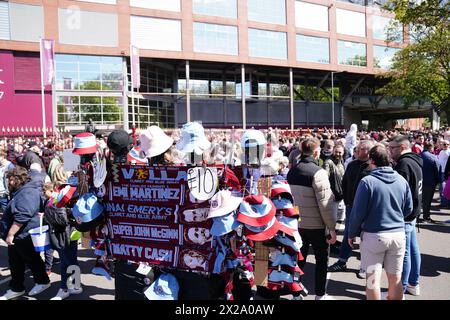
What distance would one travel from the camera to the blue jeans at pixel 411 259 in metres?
4.87

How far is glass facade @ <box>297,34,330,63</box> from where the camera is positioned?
37969 mm

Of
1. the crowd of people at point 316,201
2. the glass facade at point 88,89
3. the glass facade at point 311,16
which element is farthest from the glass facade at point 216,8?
the crowd of people at point 316,201

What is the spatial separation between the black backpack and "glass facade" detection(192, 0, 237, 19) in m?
30.0

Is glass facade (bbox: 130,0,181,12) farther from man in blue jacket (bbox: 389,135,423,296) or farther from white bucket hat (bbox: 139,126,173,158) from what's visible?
white bucket hat (bbox: 139,126,173,158)

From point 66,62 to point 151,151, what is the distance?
→ 29.7 metres

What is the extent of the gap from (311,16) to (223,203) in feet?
131

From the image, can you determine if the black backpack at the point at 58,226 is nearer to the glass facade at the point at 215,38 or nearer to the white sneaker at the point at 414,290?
the white sneaker at the point at 414,290

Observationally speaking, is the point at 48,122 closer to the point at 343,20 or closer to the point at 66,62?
the point at 66,62

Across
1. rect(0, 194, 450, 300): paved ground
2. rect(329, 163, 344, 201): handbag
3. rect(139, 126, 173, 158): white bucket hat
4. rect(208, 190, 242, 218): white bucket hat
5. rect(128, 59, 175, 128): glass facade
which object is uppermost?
rect(128, 59, 175, 128): glass facade

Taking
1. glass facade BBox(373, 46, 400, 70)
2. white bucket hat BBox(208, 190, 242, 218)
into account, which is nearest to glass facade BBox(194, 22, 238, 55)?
glass facade BBox(373, 46, 400, 70)

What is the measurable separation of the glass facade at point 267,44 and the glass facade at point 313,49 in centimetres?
191

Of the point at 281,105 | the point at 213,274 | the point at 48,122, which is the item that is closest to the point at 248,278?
the point at 213,274

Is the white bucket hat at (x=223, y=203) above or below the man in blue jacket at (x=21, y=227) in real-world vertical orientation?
above

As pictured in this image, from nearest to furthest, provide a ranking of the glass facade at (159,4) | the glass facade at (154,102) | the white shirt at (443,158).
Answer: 1. the white shirt at (443,158)
2. the glass facade at (159,4)
3. the glass facade at (154,102)
